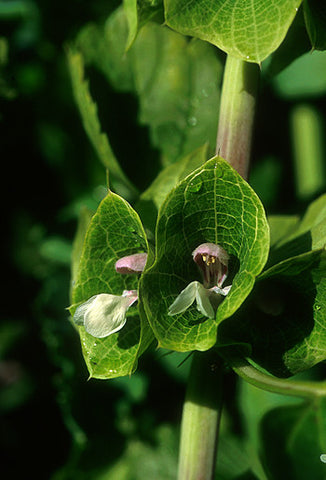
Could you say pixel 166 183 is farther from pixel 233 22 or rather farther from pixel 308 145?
pixel 308 145

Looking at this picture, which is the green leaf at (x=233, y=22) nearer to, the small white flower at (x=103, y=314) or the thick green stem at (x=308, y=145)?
the small white flower at (x=103, y=314)

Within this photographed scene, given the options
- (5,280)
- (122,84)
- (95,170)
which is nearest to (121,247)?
(122,84)

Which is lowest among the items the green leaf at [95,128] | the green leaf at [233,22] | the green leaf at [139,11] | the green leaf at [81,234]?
the green leaf at [81,234]

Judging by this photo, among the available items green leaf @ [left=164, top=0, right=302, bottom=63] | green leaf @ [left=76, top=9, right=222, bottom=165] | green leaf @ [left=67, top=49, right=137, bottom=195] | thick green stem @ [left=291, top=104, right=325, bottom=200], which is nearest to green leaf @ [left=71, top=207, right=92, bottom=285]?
green leaf @ [left=67, top=49, right=137, bottom=195]

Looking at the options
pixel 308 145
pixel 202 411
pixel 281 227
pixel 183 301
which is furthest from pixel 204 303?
pixel 308 145

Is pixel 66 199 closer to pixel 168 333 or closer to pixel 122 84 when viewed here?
pixel 122 84

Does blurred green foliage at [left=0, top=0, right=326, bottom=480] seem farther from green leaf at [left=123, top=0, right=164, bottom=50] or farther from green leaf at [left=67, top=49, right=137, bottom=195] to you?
green leaf at [left=123, top=0, right=164, bottom=50]

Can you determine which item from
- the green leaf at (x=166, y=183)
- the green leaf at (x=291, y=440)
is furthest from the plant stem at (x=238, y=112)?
the green leaf at (x=291, y=440)

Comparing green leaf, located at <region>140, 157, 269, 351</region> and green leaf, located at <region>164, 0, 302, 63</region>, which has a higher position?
green leaf, located at <region>164, 0, 302, 63</region>
